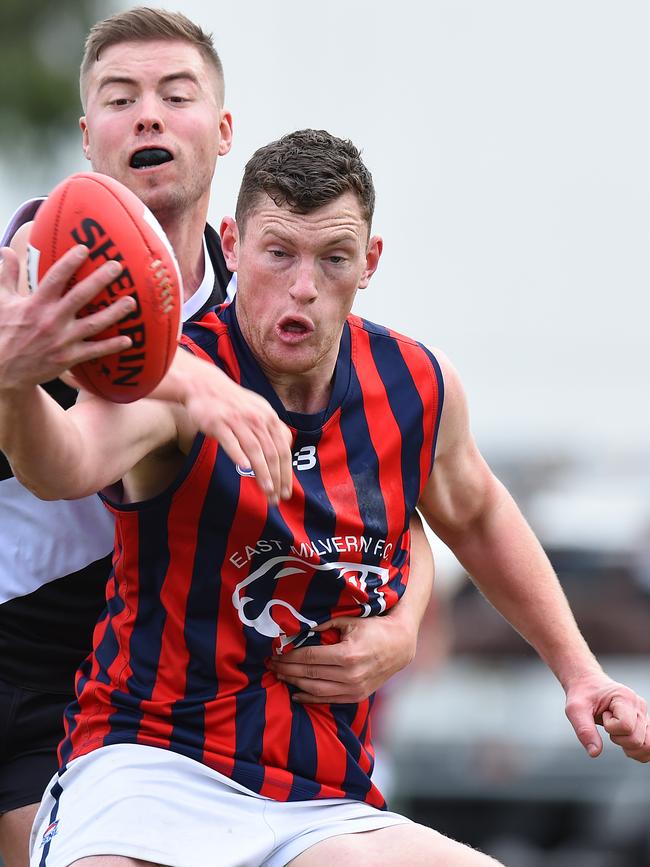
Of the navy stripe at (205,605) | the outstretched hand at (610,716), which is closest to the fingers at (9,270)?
the navy stripe at (205,605)

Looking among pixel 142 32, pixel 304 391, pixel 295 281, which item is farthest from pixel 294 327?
pixel 142 32

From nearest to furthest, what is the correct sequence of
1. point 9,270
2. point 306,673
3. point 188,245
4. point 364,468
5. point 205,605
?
point 9,270, point 205,605, point 306,673, point 364,468, point 188,245

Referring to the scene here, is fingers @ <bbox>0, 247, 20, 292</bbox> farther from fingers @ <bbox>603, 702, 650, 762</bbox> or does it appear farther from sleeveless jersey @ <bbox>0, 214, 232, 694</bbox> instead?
fingers @ <bbox>603, 702, 650, 762</bbox>

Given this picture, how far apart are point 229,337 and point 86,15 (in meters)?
19.2

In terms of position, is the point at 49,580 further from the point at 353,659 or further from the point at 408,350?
the point at 408,350

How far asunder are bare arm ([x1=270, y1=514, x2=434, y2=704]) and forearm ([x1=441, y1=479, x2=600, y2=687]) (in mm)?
406

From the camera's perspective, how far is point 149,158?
4684 millimetres

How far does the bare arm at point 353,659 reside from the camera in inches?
151

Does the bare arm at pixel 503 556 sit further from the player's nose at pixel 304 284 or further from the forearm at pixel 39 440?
the forearm at pixel 39 440

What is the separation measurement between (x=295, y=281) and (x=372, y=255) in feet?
1.51

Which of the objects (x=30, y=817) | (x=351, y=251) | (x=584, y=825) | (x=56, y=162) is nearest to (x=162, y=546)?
(x=351, y=251)

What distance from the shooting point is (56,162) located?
19859 millimetres

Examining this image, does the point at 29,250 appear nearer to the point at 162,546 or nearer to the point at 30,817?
the point at 162,546

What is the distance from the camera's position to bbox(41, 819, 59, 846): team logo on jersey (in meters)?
3.63
